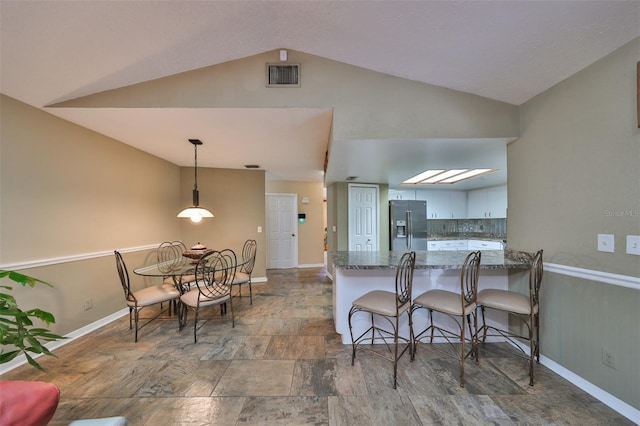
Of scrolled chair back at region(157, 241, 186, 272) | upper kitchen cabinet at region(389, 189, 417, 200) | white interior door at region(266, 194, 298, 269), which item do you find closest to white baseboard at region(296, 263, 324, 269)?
white interior door at region(266, 194, 298, 269)

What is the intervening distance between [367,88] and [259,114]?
104 cm

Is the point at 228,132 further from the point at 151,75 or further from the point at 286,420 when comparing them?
the point at 286,420

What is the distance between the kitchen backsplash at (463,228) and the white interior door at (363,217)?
1977mm

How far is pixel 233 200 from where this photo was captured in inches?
195

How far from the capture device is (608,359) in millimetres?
1705

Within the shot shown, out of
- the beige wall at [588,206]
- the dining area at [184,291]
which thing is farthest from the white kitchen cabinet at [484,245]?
the dining area at [184,291]

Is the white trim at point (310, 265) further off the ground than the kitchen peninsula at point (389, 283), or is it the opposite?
the kitchen peninsula at point (389, 283)

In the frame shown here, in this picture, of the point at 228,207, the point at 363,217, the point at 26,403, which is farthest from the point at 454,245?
the point at 26,403

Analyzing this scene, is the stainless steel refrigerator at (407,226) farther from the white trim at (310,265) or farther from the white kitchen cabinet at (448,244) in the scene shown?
the white trim at (310,265)

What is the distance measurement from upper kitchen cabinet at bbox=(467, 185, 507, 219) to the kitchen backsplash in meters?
0.30

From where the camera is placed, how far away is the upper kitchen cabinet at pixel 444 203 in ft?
20.0

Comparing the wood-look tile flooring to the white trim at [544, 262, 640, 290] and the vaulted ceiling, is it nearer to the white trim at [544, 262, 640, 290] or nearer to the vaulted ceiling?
the white trim at [544, 262, 640, 290]

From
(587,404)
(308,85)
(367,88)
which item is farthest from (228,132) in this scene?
(587,404)

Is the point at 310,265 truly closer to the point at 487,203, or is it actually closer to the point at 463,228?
the point at 463,228
